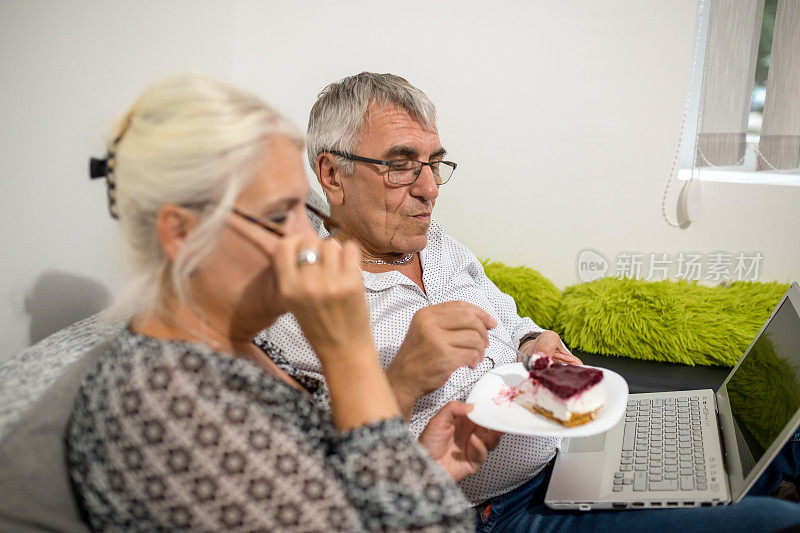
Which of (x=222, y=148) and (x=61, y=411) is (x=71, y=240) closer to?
(x=61, y=411)

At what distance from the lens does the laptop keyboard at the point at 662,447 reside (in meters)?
1.18

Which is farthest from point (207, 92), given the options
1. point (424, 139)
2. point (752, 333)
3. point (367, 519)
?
point (752, 333)

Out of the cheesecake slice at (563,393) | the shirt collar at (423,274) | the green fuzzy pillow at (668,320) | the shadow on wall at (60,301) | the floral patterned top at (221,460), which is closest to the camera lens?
the floral patterned top at (221,460)

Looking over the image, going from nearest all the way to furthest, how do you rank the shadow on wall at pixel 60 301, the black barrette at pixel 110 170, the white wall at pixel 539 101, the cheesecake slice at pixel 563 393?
the black barrette at pixel 110 170 → the cheesecake slice at pixel 563 393 → the shadow on wall at pixel 60 301 → the white wall at pixel 539 101

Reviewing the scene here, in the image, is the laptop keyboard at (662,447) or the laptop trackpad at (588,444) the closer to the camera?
the laptop keyboard at (662,447)

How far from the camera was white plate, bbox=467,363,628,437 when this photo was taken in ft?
3.25

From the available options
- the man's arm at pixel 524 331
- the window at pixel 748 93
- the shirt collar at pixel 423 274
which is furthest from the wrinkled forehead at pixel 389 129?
the window at pixel 748 93

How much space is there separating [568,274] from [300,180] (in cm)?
198

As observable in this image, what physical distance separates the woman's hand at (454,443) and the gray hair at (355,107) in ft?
2.32

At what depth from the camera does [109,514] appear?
2.61 ft

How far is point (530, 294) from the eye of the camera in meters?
2.32

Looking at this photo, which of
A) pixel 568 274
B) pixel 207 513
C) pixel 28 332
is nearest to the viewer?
pixel 207 513

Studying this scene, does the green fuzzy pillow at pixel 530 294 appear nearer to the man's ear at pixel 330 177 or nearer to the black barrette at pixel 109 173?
the man's ear at pixel 330 177

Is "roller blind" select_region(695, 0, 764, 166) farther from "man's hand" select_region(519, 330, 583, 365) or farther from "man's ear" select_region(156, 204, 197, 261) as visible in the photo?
"man's ear" select_region(156, 204, 197, 261)
